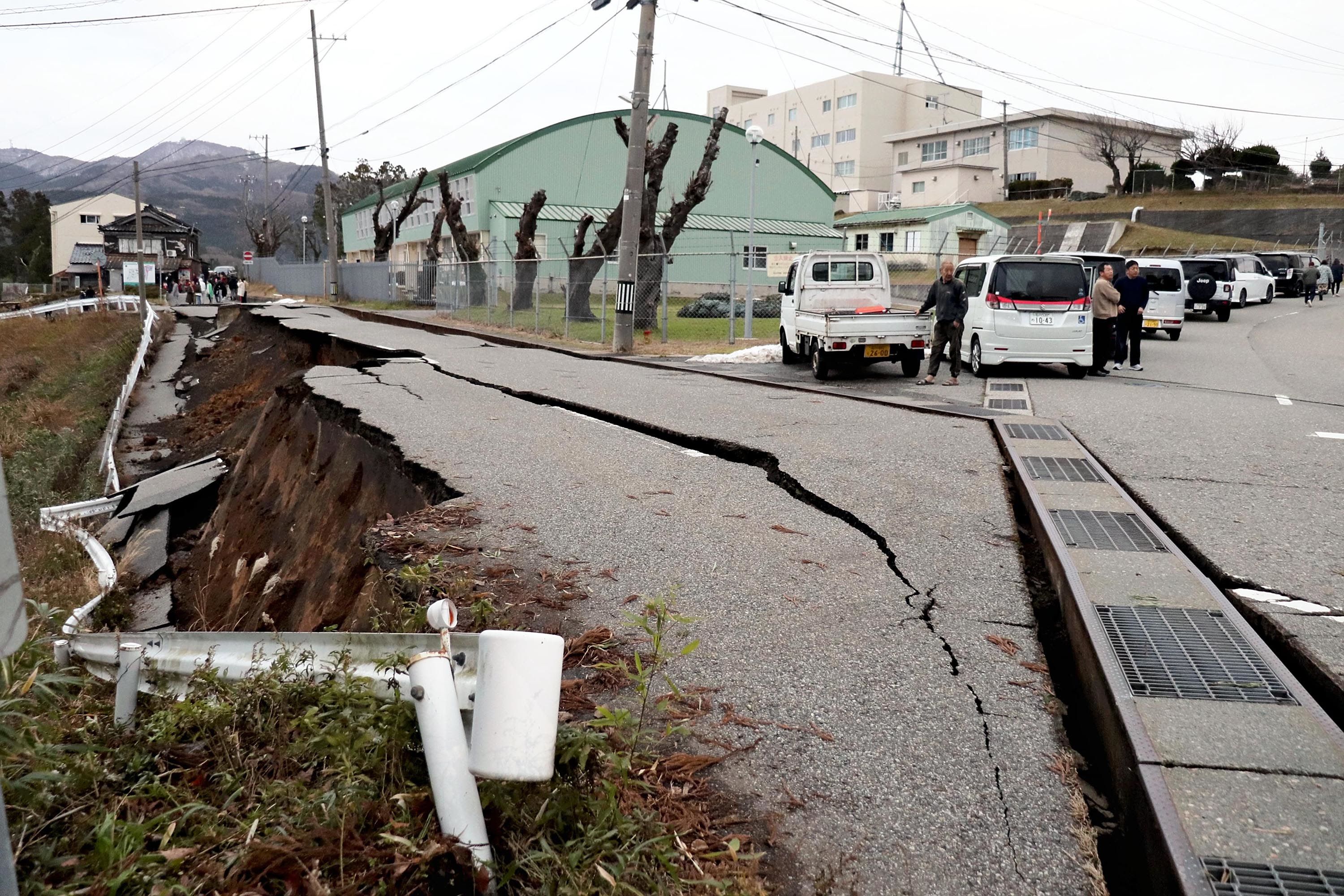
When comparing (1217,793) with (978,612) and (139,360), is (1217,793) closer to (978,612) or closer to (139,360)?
(978,612)

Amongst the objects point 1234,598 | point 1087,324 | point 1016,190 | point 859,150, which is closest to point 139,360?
point 1087,324

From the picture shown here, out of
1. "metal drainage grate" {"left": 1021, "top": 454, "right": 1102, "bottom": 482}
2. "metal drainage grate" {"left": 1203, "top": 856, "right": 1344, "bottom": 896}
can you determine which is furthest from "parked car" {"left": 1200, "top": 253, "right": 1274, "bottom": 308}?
"metal drainage grate" {"left": 1203, "top": 856, "right": 1344, "bottom": 896}

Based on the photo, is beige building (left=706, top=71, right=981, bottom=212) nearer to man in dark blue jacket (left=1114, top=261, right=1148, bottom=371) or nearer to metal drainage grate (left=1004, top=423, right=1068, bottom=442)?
man in dark blue jacket (left=1114, top=261, right=1148, bottom=371)

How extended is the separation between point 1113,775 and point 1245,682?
2.76ft

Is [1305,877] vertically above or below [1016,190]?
below

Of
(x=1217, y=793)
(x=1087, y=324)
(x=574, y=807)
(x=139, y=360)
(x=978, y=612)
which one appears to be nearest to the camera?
(x=574, y=807)

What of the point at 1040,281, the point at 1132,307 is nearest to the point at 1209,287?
the point at 1132,307

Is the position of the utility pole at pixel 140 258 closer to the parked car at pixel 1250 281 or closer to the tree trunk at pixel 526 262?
the tree trunk at pixel 526 262

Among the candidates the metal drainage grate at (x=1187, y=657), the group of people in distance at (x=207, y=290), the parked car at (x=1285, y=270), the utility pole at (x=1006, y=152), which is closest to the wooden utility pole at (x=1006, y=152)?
the utility pole at (x=1006, y=152)

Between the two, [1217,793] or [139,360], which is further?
[139,360]

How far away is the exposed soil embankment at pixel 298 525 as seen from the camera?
24.5 feet

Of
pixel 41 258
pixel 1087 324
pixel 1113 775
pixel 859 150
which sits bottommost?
pixel 1113 775

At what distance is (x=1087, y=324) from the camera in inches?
618

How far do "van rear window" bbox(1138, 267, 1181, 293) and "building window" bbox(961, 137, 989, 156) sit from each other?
179 ft
